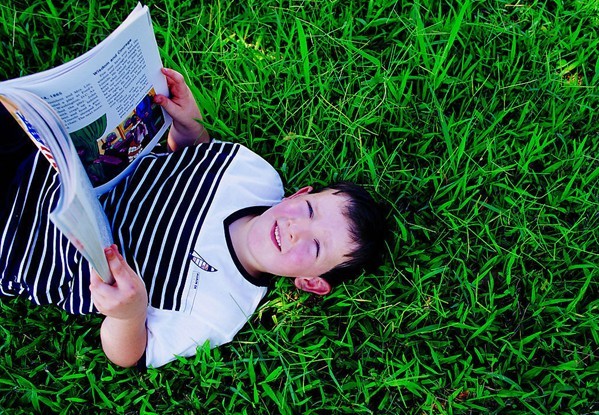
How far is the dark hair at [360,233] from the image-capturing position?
1.76 metres

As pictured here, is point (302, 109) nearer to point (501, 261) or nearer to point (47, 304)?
point (501, 261)

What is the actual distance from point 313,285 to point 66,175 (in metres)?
0.97

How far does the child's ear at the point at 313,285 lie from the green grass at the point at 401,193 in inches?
3.7

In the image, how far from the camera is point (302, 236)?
1.71 m

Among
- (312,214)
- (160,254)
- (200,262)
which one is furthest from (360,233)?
(160,254)

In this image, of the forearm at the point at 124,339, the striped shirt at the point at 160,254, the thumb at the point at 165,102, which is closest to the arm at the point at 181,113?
the thumb at the point at 165,102

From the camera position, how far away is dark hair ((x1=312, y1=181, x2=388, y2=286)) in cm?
176

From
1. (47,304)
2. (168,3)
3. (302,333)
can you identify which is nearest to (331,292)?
(302,333)

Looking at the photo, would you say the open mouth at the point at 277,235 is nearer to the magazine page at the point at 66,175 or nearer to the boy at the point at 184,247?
the boy at the point at 184,247

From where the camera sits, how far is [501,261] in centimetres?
205

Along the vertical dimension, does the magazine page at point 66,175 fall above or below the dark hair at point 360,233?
above

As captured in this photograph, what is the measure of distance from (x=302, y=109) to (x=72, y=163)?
1.15 metres

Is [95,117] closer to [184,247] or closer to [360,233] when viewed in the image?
[184,247]

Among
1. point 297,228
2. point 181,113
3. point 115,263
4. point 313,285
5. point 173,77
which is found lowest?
point 313,285
